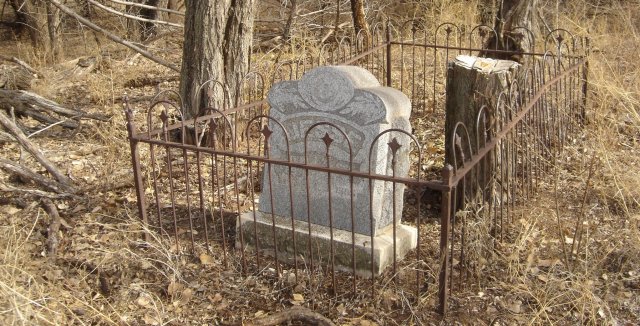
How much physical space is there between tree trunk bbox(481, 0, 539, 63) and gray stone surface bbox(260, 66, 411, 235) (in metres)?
3.01

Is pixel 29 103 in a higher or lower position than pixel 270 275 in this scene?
higher

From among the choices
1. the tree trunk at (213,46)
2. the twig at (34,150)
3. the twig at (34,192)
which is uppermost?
the tree trunk at (213,46)

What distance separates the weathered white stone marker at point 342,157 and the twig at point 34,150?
1.64m

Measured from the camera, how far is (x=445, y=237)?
299 cm

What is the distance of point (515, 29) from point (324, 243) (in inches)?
143

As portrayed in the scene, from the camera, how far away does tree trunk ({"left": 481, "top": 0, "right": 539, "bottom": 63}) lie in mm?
6188

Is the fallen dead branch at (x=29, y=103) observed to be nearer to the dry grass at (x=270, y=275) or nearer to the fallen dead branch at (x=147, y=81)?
the dry grass at (x=270, y=275)

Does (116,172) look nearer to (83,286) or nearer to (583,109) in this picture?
(83,286)

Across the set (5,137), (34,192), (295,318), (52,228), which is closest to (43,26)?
(5,137)

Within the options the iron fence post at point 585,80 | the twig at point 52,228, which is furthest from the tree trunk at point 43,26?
the iron fence post at point 585,80

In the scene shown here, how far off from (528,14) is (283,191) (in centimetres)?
368

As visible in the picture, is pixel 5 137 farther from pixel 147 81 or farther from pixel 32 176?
pixel 147 81

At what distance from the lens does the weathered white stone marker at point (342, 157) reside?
3.49 meters

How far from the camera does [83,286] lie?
3.48 metres
